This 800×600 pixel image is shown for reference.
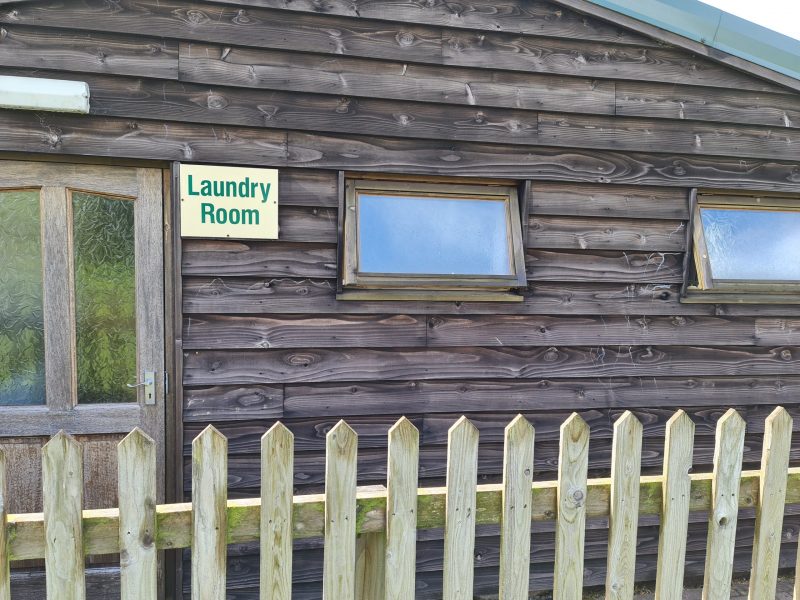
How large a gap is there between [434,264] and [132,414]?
1.73m

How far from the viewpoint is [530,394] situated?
3412 millimetres

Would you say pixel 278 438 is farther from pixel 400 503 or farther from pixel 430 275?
pixel 430 275

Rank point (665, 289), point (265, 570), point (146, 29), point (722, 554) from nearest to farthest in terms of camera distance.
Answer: point (265, 570), point (722, 554), point (146, 29), point (665, 289)

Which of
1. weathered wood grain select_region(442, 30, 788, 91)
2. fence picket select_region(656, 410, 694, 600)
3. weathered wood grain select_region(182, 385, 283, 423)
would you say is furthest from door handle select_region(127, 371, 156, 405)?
fence picket select_region(656, 410, 694, 600)

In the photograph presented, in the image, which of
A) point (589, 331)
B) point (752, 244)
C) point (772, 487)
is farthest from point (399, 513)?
point (752, 244)

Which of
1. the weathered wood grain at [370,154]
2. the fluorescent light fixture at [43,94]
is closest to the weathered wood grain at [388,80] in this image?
the weathered wood grain at [370,154]

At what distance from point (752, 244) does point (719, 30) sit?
4.13ft

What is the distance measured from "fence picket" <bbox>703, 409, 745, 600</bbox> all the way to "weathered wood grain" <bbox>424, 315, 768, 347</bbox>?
1.49 m

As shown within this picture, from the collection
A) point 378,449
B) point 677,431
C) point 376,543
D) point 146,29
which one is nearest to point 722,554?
point 677,431

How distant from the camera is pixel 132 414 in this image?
3066 millimetres

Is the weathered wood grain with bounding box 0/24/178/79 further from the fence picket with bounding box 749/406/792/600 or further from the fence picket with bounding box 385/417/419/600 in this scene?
the fence picket with bounding box 749/406/792/600

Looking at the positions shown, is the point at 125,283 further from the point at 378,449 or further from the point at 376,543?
the point at 376,543

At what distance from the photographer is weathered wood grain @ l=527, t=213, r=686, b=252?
11.1ft

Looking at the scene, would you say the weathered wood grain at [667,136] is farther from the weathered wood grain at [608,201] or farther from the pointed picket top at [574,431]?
the pointed picket top at [574,431]
